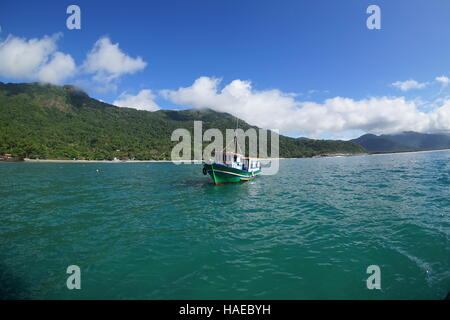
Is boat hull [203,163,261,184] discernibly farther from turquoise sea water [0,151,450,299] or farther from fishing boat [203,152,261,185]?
turquoise sea water [0,151,450,299]

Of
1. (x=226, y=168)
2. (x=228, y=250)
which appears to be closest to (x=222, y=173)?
(x=226, y=168)

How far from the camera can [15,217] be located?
15398 mm

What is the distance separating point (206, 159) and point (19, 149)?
5837 inches

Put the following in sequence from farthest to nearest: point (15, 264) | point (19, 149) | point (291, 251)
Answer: point (19, 149) < point (291, 251) < point (15, 264)

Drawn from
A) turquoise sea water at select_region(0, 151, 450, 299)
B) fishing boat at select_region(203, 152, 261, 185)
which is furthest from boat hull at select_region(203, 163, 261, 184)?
turquoise sea water at select_region(0, 151, 450, 299)

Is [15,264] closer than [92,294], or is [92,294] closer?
[92,294]

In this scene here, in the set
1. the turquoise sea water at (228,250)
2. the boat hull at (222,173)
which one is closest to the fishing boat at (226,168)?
the boat hull at (222,173)

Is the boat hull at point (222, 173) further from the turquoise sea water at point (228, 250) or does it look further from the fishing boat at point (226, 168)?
the turquoise sea water at point (228, 250)

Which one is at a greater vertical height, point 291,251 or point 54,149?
point 54,149

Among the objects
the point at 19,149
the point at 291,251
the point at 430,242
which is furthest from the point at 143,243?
the point at 19,149

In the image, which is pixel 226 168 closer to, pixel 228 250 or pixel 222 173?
pixel 222 173

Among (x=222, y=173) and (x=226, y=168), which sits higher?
(x=226, y=168)

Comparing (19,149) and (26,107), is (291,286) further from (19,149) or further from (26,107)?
(26,107)

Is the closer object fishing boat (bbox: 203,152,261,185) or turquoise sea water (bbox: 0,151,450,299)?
turquoise sea water (bbox: 0,151,450,299)
